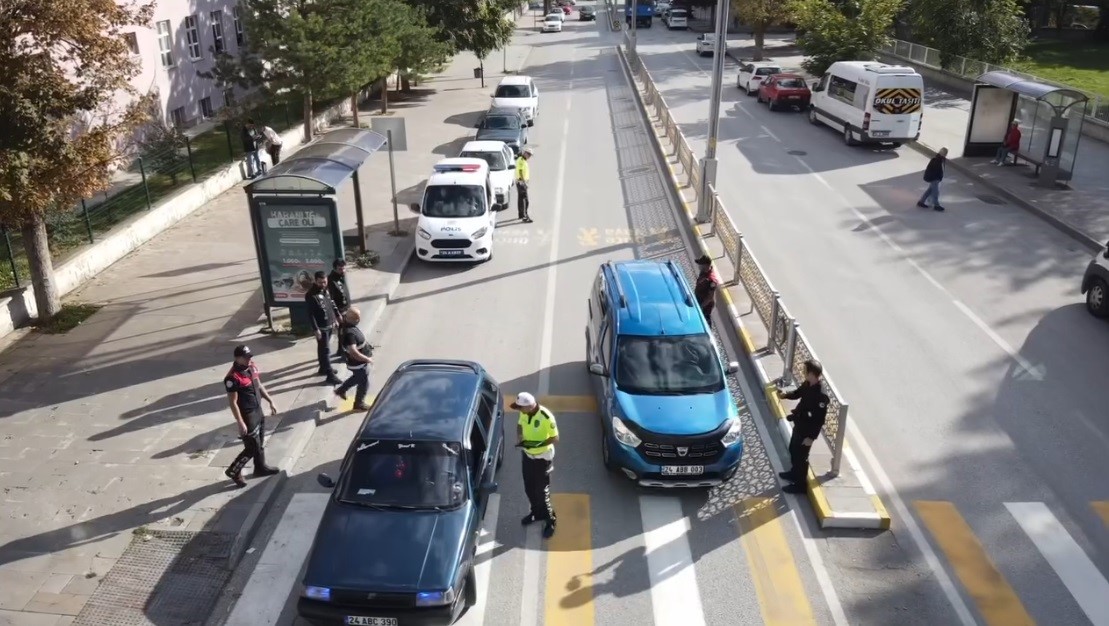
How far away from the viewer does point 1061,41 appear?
50.0 m

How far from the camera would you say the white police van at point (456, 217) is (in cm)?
1738

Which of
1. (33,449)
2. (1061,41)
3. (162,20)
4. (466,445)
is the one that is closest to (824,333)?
(466,445)

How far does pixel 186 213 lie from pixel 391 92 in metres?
22.3

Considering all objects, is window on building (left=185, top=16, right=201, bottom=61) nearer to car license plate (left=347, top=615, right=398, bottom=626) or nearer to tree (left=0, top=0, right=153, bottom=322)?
tree (left=0, top=0, right=153, bottom=322)

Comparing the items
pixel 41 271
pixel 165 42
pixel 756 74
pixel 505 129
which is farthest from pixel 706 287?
pixel 756 74

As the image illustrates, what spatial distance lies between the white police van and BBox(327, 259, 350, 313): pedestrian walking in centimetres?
432

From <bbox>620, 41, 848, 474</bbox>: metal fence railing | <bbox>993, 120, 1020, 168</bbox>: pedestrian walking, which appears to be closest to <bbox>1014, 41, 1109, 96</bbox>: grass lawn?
<bbox>993, 120, 1020, 168</bbox>: pedestrian walking

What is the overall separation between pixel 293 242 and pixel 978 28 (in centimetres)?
3353

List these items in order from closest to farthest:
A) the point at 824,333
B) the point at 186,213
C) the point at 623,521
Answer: the point at 623,521 → the point at 824,333 → the point at 186,213

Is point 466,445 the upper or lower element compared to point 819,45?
lower

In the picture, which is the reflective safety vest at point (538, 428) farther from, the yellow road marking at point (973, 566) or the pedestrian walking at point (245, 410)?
the yellow road marking at point (973, 566)

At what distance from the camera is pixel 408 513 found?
26.2 feet

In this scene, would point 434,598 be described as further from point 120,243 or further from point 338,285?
point 120,243

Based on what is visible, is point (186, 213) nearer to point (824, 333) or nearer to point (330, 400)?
point (330, 400)
